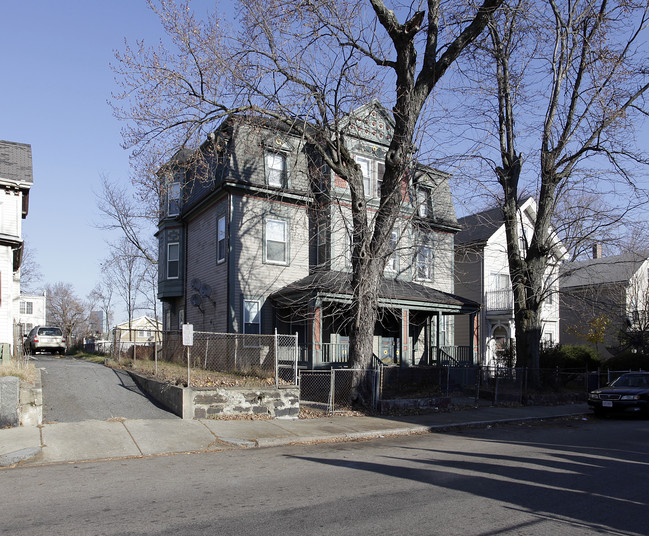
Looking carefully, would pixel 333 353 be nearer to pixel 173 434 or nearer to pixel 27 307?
pixel 173 434

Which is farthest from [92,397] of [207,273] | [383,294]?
[383,294]

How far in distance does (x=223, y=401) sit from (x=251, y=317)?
795 cm

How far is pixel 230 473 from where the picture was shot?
306 inches

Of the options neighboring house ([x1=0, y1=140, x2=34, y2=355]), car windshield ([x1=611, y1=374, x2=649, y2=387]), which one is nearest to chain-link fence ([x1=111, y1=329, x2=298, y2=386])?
neighboring house ([x1=0, y1=140, x2=34, y2=355])

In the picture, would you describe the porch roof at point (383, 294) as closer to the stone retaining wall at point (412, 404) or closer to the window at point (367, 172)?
the stone retaining wall at point (412, 404)

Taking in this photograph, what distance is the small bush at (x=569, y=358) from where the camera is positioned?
25.6 meters

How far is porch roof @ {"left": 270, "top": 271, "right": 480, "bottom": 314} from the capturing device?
58.3 ft

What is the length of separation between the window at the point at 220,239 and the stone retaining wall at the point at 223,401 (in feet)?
26.3

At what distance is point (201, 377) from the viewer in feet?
44.1

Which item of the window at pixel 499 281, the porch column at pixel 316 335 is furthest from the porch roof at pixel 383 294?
the window at pixel 499 281

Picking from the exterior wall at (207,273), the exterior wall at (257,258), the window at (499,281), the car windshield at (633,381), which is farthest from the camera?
the window at (499,281)

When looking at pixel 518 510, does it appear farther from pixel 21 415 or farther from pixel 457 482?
pixel 21 415

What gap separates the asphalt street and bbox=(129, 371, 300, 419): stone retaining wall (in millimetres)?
2590

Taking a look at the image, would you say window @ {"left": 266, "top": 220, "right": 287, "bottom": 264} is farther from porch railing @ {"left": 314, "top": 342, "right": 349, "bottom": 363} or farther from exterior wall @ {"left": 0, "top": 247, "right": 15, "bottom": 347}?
exterior wall @ {"left": 0, "top": 247, "right": 15, "bottom": 347}
